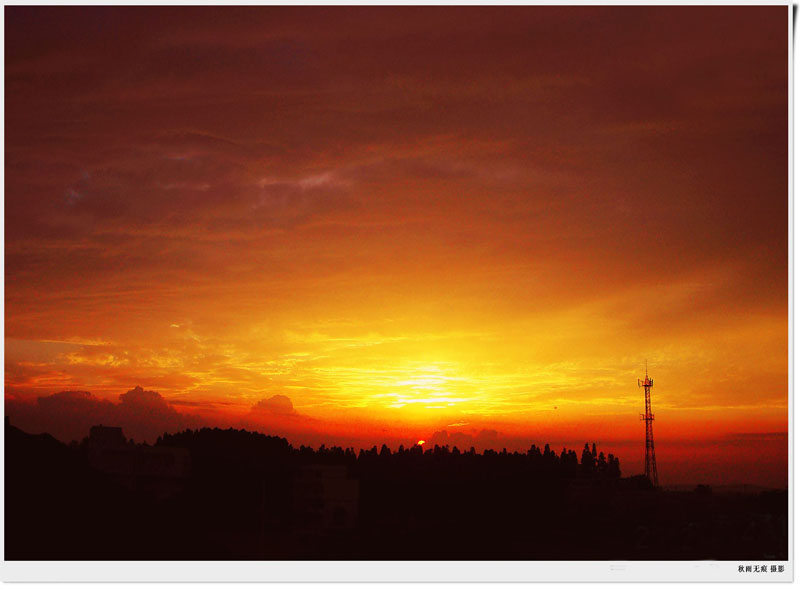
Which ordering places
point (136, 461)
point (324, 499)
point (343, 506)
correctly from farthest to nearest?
1. point (136, 461)
2. point (324, 499)
3. point (343, 506)

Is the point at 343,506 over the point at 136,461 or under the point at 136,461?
under

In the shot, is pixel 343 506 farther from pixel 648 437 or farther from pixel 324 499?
pixel 648 437

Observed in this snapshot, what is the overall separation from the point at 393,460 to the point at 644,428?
1652mm

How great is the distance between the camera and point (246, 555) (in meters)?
4.04

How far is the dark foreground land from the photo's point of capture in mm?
4051

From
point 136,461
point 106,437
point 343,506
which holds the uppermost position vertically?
point 106,437

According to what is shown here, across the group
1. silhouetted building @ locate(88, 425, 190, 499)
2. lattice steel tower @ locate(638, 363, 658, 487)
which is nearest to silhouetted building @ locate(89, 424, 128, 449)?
silhouetted building @ locate(88, 425, 190, 499)

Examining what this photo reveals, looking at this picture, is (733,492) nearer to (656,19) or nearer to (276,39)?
(656,19)

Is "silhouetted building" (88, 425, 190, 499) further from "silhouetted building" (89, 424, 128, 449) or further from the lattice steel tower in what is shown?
the lattice steel tower

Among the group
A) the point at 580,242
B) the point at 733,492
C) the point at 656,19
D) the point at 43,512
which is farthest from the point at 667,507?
the point at 43,512

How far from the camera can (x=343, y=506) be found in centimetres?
466

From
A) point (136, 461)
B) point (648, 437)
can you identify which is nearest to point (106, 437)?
point (136, 461)

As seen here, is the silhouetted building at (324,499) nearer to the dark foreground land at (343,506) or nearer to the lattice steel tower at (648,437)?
the dark foreground land at (343,506)

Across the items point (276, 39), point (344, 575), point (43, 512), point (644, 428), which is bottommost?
point (344, 575)
